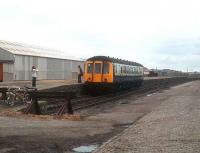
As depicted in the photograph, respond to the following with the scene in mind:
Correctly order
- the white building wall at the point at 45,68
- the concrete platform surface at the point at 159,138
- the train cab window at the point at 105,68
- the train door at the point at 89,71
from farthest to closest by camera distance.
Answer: the white building wall at the point at 45,68, the train door at the point at 89,71, the train cab window at the point at 105,68, the concrete platform surface at the point at 159,138

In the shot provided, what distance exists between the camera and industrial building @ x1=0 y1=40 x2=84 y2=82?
5219cm

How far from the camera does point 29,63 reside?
2251 inches

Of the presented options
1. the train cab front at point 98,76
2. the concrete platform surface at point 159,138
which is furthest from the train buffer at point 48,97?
the train cab front at point 98,76

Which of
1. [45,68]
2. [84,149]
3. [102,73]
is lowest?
[84,149]

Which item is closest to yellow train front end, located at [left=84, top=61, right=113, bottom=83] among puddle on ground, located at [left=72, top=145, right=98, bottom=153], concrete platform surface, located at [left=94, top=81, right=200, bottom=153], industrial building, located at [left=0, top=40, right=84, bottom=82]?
industrial building, located at [left=0, top=40, right=84, bottom=82]

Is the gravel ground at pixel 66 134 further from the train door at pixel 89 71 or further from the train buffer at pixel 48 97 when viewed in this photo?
the train door at pixel 89 71

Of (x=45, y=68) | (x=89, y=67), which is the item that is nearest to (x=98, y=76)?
(x=89, y=67)

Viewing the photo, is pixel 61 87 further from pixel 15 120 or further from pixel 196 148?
pixel 196 148

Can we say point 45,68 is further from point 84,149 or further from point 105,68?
point 84,149

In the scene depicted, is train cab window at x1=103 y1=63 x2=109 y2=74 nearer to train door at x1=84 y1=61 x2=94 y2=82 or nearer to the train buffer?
train door at x1=84 y1=61 x2=94 y2=82

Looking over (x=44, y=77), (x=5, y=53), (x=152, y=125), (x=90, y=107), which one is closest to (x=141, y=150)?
(x=152, y=125)

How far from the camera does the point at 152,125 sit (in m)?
16.7

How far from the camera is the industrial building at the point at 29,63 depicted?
171ft

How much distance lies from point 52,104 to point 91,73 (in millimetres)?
13822
